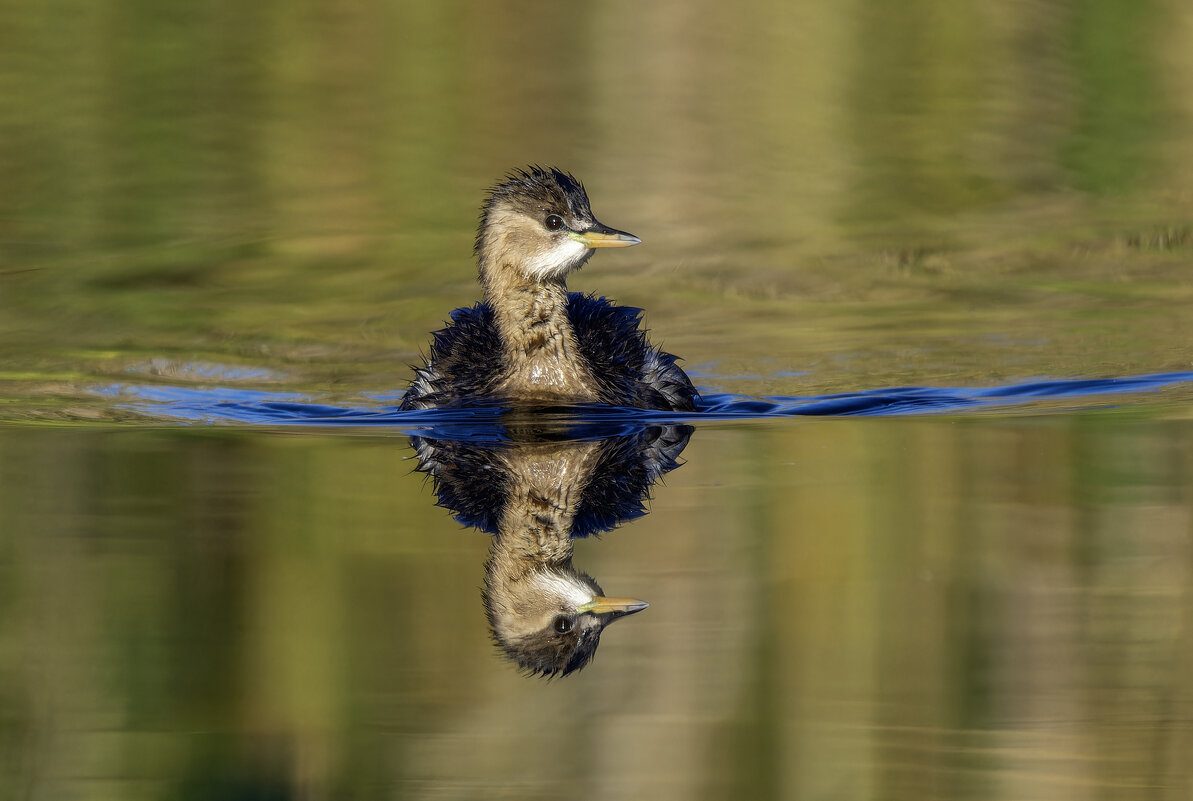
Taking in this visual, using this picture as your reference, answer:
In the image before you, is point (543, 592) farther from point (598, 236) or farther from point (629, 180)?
point (629, 180)

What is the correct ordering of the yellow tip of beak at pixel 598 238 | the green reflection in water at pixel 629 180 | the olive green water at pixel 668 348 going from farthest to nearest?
the green reflection in water at pixel 629 180
the yellow tip of beak at pixel 598 238
the olive green water at pixel 668 348

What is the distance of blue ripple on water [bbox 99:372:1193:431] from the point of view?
8781 millimetres

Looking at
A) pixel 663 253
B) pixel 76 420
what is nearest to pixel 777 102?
pixel 663 253

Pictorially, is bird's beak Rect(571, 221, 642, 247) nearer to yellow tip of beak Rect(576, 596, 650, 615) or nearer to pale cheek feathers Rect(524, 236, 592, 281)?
pale cheek feathers Rect(524, 236, 592, 281)

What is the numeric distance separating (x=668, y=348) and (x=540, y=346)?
231 cm

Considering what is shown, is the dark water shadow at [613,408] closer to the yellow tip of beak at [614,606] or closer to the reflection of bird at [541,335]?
the reflection of bird at [541,335]

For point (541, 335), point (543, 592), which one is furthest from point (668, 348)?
point (543, 592)

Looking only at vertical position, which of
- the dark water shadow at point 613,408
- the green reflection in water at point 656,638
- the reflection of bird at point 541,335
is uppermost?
the reflection of bird at point 541,335

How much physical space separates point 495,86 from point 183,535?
1030 cm

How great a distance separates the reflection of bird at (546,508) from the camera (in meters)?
6.08

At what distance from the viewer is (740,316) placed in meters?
11.5

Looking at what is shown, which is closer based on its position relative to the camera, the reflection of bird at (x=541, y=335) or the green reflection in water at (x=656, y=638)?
the green reflection in water at (x=656, y=638)

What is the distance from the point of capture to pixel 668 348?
1116 cm

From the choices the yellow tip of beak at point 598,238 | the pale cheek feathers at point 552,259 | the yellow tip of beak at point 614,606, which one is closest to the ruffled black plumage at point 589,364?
the pale cheek feathers at point 552,259
